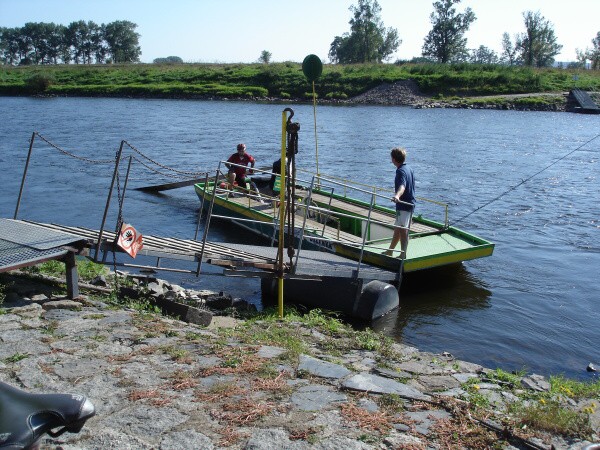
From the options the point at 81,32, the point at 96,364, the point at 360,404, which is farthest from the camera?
the point at 81,32

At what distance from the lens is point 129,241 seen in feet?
29.6

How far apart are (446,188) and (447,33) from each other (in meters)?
88.4

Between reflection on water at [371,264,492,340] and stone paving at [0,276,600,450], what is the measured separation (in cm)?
341

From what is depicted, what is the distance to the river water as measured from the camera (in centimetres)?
1176

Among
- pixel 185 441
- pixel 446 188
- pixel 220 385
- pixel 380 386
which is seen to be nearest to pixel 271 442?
pixel 185 441

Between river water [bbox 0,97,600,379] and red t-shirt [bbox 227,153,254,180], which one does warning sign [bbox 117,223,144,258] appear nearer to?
river water [bbox 0,97,600,379]

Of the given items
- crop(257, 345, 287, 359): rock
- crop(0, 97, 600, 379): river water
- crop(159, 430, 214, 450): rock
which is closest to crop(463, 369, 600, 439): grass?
crop(257, 345, 287, 359): rock

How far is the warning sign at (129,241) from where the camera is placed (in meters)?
8.89

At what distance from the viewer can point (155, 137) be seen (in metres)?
36.4

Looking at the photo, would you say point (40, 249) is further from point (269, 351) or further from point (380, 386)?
point (380, 386)

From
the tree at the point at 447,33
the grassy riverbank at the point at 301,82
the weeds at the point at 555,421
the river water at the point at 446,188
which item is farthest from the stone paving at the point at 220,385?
the tree at the point at 447,33

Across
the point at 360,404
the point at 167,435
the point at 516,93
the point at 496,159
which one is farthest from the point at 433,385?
the point at 516,93

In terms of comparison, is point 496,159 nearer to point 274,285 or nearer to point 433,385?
point 274,285

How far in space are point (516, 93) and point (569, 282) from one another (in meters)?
54.7
